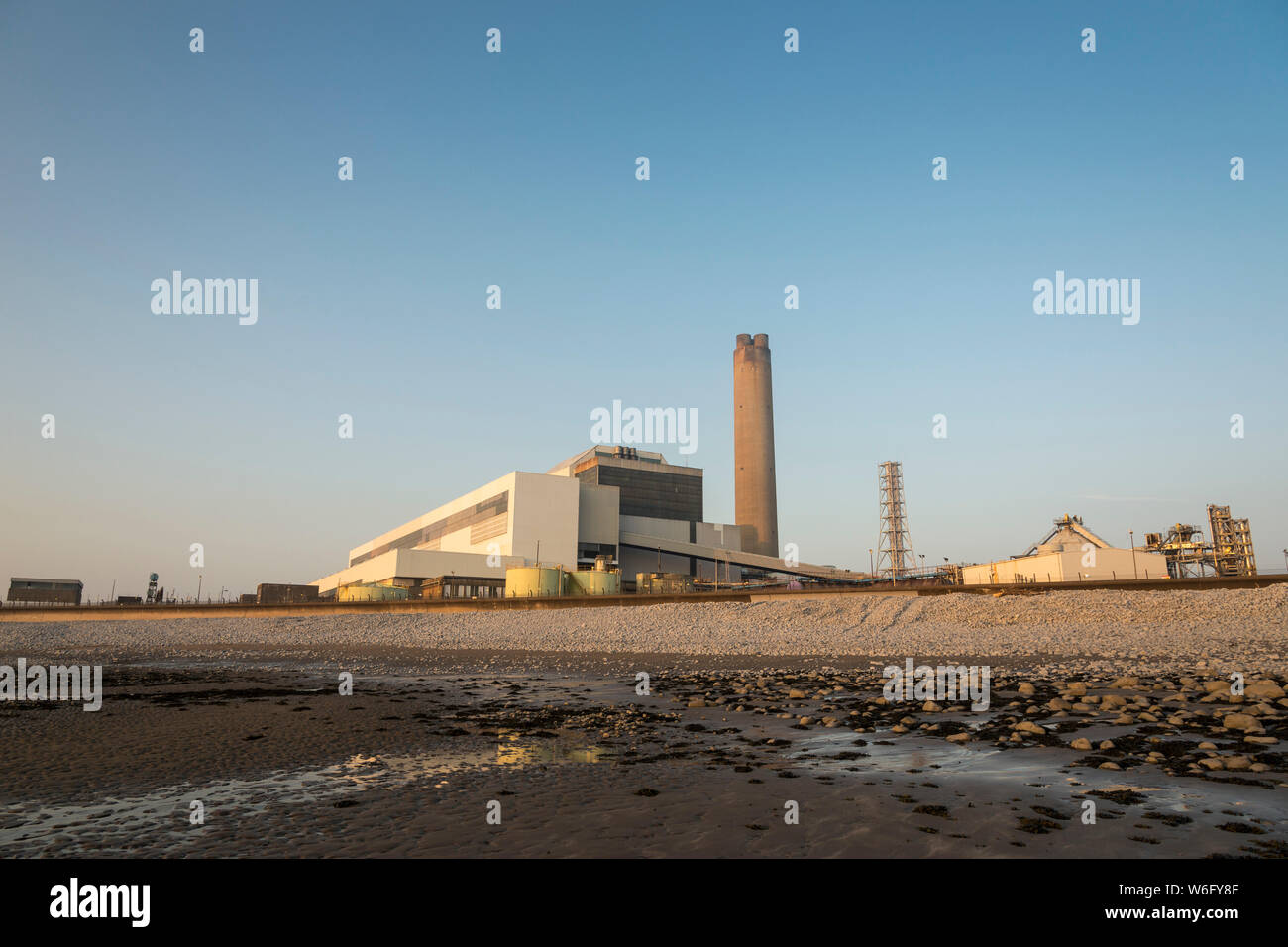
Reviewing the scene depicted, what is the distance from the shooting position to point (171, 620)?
2442 inches

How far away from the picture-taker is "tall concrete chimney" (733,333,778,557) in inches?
4446

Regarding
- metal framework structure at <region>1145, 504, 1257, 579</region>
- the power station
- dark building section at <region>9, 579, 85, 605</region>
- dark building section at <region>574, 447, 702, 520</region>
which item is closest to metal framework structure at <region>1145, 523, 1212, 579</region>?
metal framework structure at <region>1145, 504, 1257, 579</region>

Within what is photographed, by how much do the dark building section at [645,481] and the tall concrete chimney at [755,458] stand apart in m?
8.84

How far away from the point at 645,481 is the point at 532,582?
4651 cm

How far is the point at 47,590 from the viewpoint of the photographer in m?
91.4

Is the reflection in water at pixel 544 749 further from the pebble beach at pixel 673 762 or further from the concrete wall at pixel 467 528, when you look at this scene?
the concrete wall at pixel 467 528

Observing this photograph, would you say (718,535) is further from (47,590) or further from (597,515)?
(47,590)

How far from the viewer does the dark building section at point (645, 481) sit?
11431cm

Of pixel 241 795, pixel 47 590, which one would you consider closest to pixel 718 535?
pixel 47 590

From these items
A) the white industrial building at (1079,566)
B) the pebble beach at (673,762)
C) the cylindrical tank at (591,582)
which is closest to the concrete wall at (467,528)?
the cylindrical tank at (591,582)

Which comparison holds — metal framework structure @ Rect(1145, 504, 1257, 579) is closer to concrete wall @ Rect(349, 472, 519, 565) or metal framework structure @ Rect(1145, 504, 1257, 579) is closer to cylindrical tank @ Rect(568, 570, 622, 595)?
cylindrical tank @ Rect(568, 570, 622, 595)

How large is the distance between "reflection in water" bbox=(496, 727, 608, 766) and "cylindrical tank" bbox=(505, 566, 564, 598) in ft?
199
